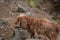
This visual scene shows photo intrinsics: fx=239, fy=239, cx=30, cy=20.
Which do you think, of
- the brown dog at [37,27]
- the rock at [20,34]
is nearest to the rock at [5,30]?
the rock at [20,34]

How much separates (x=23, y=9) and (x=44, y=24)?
357cm

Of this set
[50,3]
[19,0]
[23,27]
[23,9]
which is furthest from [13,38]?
[50,3]

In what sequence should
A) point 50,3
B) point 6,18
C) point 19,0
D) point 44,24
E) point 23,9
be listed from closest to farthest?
point 44,24 < point 6,18 < point 23,9 < point 19,0 < point 50,3

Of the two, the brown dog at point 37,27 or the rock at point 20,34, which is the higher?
the brown dog at point 37,27

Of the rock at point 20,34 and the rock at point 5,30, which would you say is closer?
the rock at point 20,34

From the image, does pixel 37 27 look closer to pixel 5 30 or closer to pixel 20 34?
pixel 20 34

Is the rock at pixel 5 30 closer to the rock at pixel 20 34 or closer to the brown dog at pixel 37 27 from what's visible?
the rock at pixel 20 34

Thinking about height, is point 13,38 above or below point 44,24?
below

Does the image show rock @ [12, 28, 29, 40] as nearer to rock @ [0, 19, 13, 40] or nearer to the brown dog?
the brown dog

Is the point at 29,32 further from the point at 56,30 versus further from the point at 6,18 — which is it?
the point at 6,18

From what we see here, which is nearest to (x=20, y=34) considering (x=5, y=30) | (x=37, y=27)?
(x=37, y=27)

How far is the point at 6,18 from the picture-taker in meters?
9.16

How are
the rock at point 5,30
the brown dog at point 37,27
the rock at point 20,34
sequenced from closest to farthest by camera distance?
1. the brown dog at point 37,27
2. the rock at point 20,34
3. the rock at point 5,30

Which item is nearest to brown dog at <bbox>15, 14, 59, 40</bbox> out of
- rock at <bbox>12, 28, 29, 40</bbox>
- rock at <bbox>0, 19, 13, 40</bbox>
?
rock at <bbox>12, 28, 29, 40</bbox>
